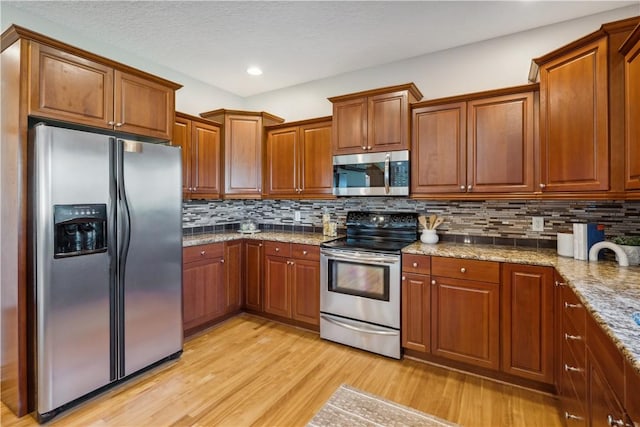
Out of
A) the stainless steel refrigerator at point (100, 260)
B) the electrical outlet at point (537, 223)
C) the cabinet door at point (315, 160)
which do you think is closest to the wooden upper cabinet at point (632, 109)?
the electrical outlet at point (537, 223)

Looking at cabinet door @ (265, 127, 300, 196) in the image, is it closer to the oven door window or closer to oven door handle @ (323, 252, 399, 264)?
oven door handle @ (323, 252, 399, 264)

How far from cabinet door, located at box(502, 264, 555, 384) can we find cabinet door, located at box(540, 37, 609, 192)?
2.11 ft

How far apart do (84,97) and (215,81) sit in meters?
1.86

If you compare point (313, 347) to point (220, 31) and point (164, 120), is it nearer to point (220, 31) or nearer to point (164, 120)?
point (164, 120)

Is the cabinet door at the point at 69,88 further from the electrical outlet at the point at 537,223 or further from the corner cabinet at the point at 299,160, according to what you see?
the electrical outlet at the point at 537,223

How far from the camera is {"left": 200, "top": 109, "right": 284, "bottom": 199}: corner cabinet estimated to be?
364 centimetres

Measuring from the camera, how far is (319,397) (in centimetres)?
215

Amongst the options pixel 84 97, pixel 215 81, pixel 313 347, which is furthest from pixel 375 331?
pixel 215 81

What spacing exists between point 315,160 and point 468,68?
1732 millimetres

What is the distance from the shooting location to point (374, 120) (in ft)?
9.78

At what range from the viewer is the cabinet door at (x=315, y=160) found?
337 cm

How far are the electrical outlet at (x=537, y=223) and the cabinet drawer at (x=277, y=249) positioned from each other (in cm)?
224

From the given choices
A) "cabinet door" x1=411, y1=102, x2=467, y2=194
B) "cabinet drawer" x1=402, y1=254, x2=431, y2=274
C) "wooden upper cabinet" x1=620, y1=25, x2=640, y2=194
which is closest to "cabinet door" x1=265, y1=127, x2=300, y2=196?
"cabinet door" x1=411, y1=102, x2=467, y2=194

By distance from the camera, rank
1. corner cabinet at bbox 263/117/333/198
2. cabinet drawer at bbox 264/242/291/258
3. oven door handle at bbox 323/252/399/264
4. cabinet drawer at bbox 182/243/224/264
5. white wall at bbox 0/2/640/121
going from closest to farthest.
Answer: white wall at bbox 0/2/640/121
oven door handle at bbox 323/252/399/264
cabinet drawer at bbox 182/243/224/264
cabinet drawer at bbox 264/242/291/258
corner cabinet at bbox 263/117/333/198
